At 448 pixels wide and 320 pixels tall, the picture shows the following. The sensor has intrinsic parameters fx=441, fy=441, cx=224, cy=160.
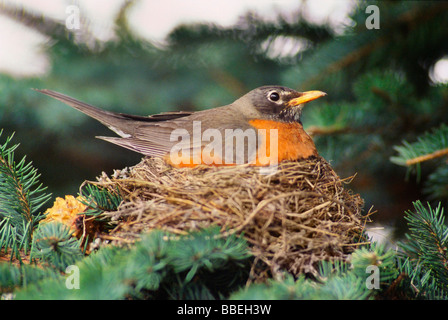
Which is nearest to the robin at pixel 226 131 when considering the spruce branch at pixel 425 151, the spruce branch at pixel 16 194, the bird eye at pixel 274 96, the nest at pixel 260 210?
the bird eye at pixel 274 96

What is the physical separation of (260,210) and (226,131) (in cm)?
122

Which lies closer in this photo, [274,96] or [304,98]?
[304,98]

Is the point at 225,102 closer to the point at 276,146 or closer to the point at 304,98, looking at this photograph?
the point at 304,98

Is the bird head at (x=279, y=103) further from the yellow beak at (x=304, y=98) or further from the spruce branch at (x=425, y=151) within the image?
the spruce branch at (x=425, y=151)

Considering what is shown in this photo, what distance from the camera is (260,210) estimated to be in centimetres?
251

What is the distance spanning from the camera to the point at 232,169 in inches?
118

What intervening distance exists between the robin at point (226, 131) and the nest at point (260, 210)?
0.19 metres

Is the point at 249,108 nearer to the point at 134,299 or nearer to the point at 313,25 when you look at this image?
the point at 313,25

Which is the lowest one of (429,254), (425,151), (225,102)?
(429,254)

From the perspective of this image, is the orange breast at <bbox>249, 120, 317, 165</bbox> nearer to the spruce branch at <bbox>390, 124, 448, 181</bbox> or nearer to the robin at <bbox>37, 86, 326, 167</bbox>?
the robin at <bbox>37, 86, 326, 167</bbox>

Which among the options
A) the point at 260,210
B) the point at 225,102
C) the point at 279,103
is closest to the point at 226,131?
the point at 279,103

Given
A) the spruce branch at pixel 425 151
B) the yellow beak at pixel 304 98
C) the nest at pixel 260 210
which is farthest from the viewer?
the yellow beak at pixel 304 98

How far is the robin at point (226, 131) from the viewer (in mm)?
3348

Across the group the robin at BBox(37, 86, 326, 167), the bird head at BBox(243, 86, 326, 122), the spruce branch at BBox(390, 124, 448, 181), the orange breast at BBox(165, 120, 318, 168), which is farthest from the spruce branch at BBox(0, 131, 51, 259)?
the spruce branch at BBox(390, 124, 448, 181)
